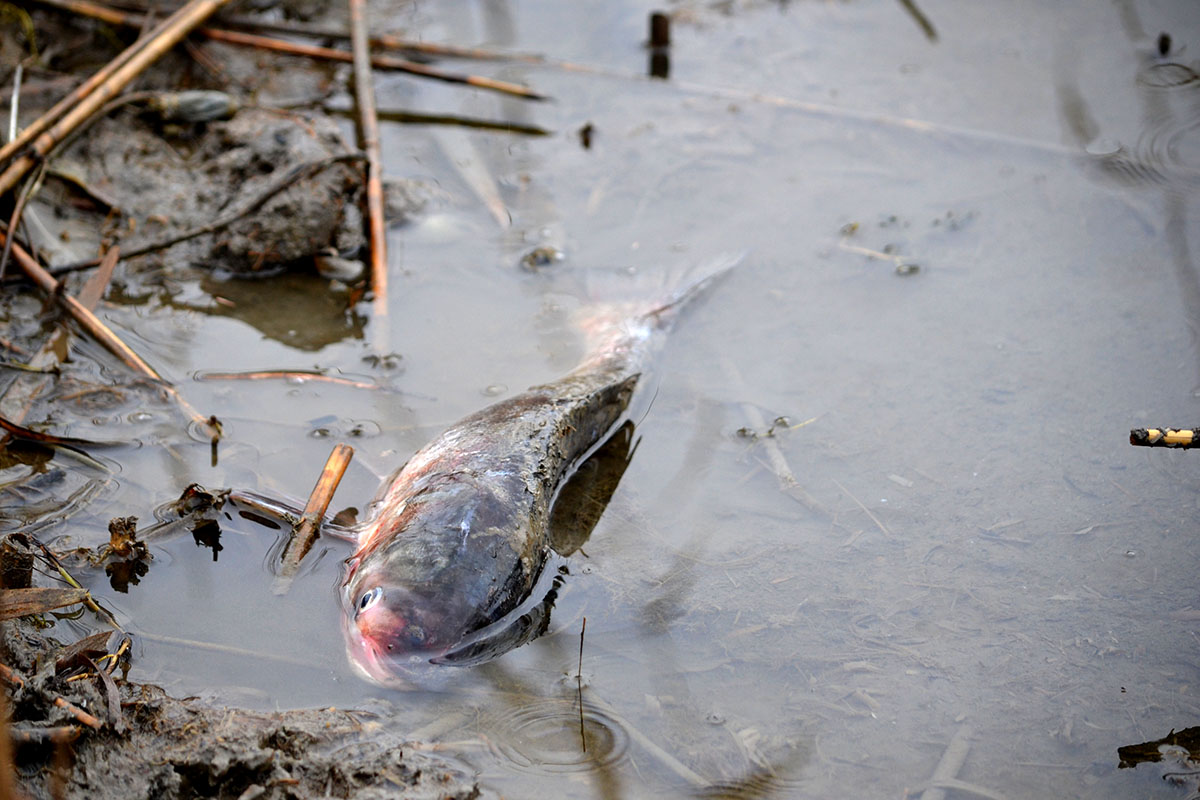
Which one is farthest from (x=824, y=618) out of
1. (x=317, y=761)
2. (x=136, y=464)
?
(x=136, y=464)

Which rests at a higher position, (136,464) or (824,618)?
(136,464)

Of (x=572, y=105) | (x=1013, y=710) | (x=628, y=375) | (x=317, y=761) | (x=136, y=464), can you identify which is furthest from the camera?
(x=572, y=105)

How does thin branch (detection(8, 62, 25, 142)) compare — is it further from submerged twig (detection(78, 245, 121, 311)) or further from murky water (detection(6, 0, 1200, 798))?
murky water (detection(6, 0, 1200, 798))

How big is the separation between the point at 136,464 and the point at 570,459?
1836mm

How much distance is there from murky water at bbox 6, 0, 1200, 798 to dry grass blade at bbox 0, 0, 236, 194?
1.12 meters

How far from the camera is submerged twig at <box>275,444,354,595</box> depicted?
10.9ft

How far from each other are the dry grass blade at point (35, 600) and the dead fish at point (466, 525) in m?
0.88

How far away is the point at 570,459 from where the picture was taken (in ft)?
13.2

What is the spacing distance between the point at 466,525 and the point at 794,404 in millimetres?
1982

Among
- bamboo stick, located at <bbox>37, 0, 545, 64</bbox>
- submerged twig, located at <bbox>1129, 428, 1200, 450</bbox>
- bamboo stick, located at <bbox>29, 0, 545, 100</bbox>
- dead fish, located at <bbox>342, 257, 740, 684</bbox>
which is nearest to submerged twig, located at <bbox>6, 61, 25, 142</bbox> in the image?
bamboo stick, located at <bbox>29, 0, 545, 100</bbox>

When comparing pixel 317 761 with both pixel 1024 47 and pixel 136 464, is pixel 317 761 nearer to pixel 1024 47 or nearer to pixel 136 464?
pixel 136 464

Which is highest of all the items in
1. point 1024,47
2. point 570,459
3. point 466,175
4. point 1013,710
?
point 1024,47

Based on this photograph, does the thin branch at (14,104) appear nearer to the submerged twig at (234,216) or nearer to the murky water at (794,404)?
the submerged twig at (234,216)

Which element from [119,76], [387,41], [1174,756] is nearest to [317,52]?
[387,41]
